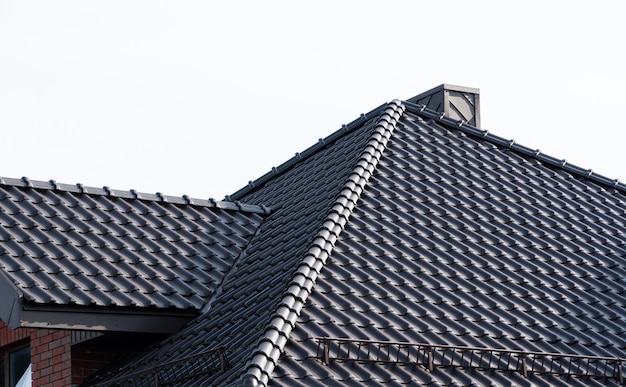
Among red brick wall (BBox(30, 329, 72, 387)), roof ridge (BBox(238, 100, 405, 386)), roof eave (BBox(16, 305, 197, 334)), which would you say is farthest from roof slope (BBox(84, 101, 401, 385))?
red brick wall (BBox(30, 329, 72, 387))

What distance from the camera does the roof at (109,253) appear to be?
11.8 m

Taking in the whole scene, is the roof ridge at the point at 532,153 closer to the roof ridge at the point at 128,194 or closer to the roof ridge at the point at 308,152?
the roof ridge at the point at 308,152

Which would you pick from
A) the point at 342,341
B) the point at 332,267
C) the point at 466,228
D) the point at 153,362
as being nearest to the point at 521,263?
the point at 466,228

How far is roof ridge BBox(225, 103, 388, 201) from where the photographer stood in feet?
51.8

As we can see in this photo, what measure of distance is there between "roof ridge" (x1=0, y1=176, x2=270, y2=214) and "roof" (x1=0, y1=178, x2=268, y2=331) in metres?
0.01

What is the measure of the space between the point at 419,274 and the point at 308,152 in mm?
4813

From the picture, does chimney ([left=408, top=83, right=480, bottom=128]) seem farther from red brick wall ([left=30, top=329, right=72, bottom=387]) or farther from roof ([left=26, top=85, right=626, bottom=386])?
red brick wall ([left=30, top=329, right=72, bottom=387])

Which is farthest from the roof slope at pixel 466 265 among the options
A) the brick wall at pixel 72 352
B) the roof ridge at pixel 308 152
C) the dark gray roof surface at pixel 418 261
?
the brick wall at pixel 72 352

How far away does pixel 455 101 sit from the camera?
57.1 feet

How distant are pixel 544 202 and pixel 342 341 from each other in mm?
5091

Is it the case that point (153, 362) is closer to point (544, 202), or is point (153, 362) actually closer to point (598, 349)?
point (598, 349)

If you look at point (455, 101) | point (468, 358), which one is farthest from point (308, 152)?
point (468, 358)

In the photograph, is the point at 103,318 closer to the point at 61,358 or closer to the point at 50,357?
the point at 61,358

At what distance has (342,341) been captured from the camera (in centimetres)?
1025
